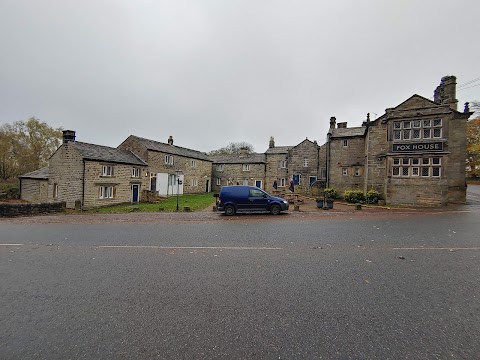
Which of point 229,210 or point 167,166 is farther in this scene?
point 167,166

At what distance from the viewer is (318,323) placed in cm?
338

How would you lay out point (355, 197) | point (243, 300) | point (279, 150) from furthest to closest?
point (279, 150)
point (355, 197)
point (243, 300)

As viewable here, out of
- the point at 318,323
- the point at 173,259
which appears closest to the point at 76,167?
the point at 173,259

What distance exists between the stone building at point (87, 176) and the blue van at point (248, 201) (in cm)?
1489

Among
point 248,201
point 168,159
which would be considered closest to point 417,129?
point 248,201

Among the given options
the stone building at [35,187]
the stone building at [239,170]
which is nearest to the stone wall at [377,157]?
the stone building at [239,170]

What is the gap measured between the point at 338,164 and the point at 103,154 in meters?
29.3

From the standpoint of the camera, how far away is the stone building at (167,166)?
30578mm

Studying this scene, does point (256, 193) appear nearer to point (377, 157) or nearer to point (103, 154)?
point (377, 157)

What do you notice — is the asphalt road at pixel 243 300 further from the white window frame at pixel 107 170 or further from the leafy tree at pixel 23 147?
the leafy tree at pixel 23 147

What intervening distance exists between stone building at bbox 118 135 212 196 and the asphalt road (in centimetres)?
2103

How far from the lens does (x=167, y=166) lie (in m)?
32.9

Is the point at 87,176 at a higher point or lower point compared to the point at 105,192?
higher

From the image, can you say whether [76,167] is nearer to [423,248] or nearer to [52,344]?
[52,344]
